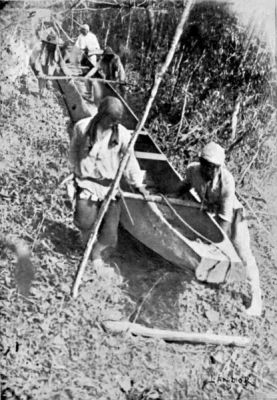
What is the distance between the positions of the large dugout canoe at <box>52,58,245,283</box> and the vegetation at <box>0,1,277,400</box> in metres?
0.06

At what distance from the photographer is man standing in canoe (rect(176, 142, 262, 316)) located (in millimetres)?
3254

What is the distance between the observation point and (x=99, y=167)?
3.12 m

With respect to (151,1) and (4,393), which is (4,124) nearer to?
(151,1)

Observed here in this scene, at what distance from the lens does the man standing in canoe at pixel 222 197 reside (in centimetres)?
325

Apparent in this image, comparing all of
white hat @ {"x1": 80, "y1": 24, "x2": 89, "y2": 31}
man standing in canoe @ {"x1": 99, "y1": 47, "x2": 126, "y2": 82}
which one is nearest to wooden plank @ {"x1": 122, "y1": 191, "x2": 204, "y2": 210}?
man standing in canoe @ {"x1": 99, "y1": 47, "x2": 126, "y2": 82}

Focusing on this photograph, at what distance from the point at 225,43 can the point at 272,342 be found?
138 centimetres

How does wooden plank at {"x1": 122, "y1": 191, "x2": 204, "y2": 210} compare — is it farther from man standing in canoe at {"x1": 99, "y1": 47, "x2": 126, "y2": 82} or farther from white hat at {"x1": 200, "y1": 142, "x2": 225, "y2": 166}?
man standing in canoe at {"x1": 99, "y1": 47, "x2": 126, "y2": 82}

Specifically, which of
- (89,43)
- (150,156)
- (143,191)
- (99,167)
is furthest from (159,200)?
(89,43)

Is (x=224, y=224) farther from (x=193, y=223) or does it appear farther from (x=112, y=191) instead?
(x=112, y=191)

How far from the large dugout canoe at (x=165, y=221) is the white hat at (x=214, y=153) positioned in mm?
159

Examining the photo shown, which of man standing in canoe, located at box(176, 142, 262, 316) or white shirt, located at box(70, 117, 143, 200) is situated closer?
white shirt, located at box(70, 117, 143, 200)
